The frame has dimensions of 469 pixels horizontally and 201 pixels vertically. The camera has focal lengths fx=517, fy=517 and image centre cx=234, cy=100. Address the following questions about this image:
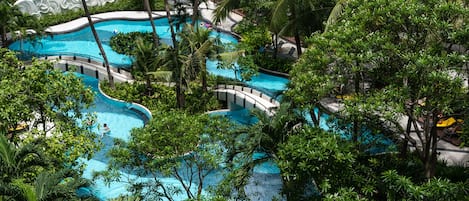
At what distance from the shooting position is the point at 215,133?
42.7ft

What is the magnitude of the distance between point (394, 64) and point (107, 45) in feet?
77.5

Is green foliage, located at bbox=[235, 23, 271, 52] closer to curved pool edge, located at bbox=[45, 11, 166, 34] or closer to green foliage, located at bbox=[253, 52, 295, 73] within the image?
green foliage, located at bbox=[253, 52, 295, 73]

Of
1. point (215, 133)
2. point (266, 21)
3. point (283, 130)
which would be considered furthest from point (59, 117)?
point (266, 21)

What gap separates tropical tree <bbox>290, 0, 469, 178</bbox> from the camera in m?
9.60

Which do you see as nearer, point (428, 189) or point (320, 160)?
point (428, 189)

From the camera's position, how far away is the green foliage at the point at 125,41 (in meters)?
29.8

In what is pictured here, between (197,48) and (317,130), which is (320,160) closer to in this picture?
(317,130)

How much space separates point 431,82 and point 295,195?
3.73 metres

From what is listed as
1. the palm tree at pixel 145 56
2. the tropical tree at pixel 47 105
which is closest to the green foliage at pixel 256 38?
the palm tree at pixel 145 56

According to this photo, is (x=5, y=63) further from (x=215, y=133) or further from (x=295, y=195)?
(x=295, y=195)

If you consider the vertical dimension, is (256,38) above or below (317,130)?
below

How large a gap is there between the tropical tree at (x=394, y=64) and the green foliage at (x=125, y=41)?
778 inches

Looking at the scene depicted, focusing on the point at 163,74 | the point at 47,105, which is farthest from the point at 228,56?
Answer: the point at 47,105

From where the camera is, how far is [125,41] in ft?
99.9
